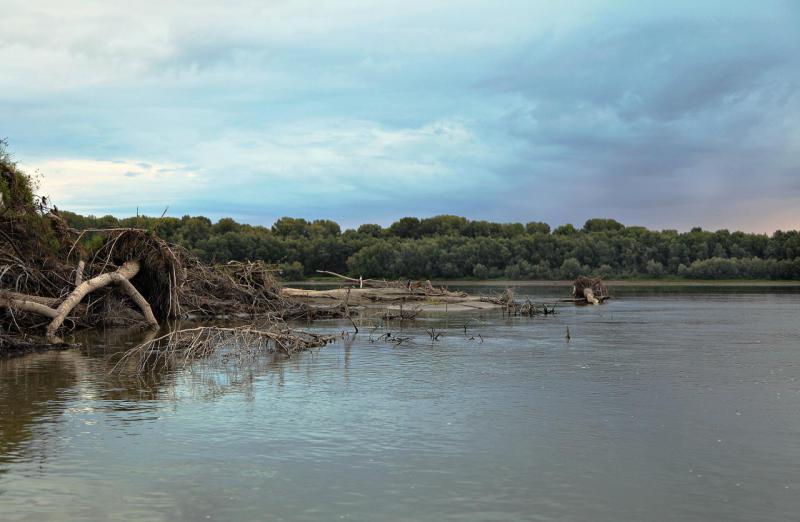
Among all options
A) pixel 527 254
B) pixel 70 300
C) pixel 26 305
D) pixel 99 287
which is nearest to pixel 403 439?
pixel 26 305

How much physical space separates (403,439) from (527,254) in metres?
121

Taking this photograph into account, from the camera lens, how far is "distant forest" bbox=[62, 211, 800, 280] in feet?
376

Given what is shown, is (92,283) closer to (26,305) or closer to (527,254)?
(26,305)

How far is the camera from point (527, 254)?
129875 mm

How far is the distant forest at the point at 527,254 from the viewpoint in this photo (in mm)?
114625

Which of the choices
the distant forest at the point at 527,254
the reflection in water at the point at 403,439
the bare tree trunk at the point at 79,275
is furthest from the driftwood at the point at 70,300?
the distant forest at the point at 527,254

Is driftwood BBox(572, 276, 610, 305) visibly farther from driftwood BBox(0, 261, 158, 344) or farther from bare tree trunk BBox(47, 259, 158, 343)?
driftwood BBox(0, 261, 158, 344)

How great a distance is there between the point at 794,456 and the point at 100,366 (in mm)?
14642

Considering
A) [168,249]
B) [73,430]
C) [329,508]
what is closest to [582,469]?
[329,508]

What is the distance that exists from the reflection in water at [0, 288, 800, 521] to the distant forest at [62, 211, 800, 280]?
3705 inches

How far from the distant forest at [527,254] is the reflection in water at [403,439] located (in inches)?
3705

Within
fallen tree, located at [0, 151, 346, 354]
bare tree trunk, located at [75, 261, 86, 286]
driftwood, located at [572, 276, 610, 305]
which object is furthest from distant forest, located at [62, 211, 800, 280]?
bare tree trunk, located at [75, 261, 86, 286]

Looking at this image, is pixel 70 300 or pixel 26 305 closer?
pixel 26 305

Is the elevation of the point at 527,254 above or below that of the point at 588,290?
above
